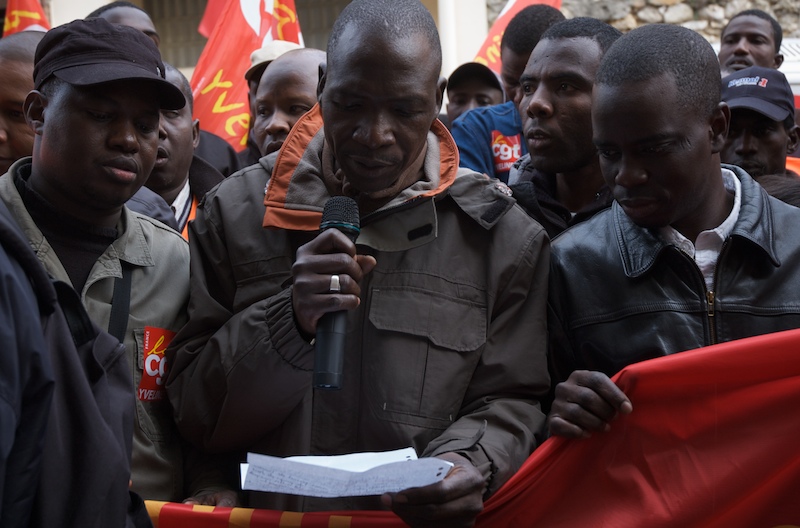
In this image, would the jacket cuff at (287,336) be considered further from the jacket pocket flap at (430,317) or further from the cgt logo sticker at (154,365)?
the cgt logo sticker at (154,365)

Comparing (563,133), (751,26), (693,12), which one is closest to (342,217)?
(563,133)

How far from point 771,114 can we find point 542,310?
1.95 m

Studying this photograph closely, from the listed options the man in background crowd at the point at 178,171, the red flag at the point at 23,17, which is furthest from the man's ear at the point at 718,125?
the red flag at the point at 23,17

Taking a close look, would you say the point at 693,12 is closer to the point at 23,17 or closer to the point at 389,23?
the point at 23,17

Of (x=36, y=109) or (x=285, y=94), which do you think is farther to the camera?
(x=285, y=94)

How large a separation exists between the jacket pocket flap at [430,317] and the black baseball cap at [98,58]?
944 millimetres

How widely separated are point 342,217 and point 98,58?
109 centimetres

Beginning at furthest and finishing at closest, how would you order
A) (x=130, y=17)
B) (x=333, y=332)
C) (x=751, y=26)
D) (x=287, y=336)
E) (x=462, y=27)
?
(x=462, y=27), (x=751, y=26), (x=130, y=17), (x=287, y=336), (x=333, y=332)

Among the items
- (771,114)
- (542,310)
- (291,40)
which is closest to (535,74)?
(771,114)

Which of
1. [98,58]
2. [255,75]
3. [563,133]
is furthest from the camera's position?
[255,75]

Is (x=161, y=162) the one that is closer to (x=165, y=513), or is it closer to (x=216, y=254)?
(x=216, y=254)

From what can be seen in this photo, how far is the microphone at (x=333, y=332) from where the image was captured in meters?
2.28

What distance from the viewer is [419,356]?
9.29ft

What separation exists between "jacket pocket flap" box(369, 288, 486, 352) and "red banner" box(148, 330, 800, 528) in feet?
1.25
